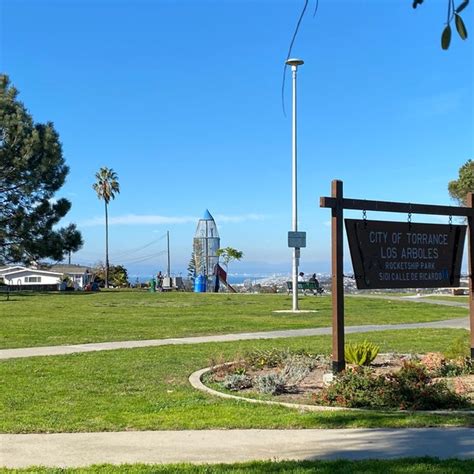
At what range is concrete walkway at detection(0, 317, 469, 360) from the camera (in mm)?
13055

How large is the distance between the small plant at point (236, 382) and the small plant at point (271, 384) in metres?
0.24

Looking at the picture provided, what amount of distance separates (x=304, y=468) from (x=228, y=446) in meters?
1.05

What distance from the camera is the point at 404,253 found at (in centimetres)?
991

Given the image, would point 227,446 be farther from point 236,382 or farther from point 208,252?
point 208,252

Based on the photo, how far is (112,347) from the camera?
546 inches

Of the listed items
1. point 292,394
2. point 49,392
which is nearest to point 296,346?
point 292,394

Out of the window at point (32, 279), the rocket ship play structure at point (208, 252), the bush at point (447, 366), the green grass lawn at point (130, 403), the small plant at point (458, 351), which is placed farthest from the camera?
the window at point (32, 279)

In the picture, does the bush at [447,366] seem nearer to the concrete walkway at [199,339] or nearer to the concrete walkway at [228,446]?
the concrete walkway at [228,446]

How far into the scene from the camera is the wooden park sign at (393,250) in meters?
9.12

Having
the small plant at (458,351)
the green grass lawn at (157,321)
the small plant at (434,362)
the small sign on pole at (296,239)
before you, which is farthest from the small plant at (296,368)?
the small sign on pole at (296,239)

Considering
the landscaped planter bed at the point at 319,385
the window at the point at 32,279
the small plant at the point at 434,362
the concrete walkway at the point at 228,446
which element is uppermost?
the window at the point at 32,279

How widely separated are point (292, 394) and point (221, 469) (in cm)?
367

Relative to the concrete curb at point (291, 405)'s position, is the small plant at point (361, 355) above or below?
above

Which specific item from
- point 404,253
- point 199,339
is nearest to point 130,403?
point 404,253
